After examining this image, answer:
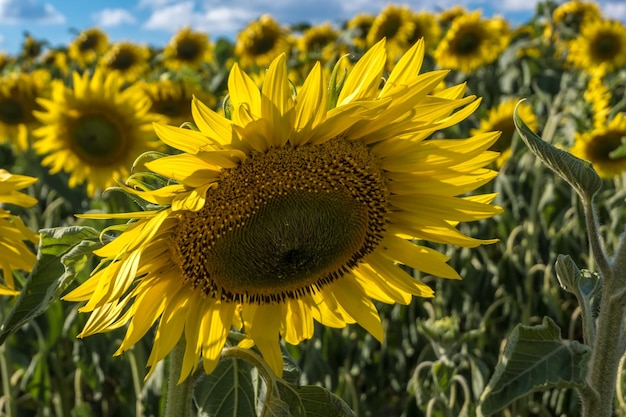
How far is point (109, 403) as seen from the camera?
3.35 m

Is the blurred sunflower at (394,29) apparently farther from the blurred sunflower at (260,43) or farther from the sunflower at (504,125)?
the sunflower at (504,125)

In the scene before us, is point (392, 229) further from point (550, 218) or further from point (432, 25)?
point (432, 25)

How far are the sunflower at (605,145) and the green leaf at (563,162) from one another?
219 cm

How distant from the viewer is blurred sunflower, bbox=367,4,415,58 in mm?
6109

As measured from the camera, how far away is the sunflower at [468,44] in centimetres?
565

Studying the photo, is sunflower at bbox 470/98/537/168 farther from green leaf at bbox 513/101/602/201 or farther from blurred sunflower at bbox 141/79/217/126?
green leaf at bbox 513/101/602/201

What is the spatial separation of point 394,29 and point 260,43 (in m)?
1.12

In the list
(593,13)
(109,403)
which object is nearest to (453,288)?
(109,403)

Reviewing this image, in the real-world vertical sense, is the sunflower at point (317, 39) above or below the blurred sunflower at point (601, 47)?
above

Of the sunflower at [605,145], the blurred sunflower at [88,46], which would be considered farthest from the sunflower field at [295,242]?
the blurred sunflower at [88,46]

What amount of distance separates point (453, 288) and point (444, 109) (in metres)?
2.44

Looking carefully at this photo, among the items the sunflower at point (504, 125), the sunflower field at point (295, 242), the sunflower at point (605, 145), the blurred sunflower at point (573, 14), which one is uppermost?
the blurred sunflower at point (573, 14)

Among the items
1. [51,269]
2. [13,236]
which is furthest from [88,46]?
[51,269]

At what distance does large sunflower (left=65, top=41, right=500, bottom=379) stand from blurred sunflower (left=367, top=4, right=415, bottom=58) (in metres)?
4.92
